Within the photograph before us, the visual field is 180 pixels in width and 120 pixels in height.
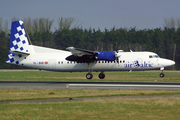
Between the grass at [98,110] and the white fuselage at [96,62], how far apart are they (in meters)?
15.5

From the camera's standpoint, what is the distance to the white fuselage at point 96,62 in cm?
3130

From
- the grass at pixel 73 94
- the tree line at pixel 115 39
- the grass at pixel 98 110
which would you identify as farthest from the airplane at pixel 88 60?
the tree line at pixel 115 39

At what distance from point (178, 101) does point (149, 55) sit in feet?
55.4

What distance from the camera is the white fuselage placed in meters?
31.3

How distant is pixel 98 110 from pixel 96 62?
18.8 meters

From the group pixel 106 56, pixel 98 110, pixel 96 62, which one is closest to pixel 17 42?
pixel 96 62

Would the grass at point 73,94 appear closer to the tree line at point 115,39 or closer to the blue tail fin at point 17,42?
the blue tail fin at point 17,42

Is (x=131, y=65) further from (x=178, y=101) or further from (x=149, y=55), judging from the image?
(x=178, y=101)

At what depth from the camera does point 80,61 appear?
31266 millimetres

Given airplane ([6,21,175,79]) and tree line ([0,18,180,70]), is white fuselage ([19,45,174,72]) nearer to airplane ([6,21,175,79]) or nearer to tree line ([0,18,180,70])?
airplane ([6,21,175,79])

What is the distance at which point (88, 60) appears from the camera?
1226 inches

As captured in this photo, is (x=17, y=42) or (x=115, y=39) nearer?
(x=17, y=42)

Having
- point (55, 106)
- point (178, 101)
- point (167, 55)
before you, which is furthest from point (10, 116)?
point (167, 55)

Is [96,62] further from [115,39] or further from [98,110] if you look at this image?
[115,39]
